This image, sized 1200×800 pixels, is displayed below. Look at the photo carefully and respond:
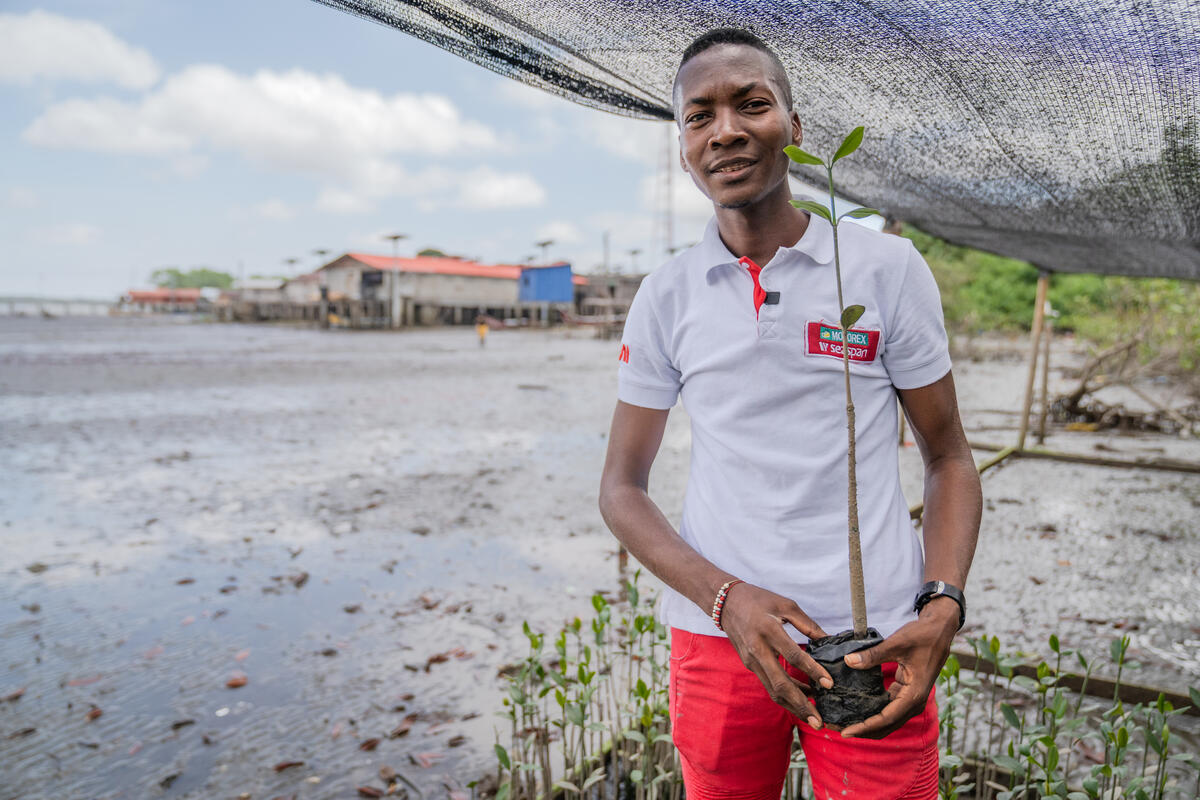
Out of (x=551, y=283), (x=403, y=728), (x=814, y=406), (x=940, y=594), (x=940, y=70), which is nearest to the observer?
(x=940, y=594)

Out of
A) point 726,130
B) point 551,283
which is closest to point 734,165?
point 726,130

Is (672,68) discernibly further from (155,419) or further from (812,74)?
(155,419)

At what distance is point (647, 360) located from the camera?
5.10 ft

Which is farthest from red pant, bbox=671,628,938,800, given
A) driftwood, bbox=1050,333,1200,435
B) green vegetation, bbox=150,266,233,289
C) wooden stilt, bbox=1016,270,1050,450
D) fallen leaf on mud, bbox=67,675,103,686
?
green vegetation, bbox=150,266,233,289

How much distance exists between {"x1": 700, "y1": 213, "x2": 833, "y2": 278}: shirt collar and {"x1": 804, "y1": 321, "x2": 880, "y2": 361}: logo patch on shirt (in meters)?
0.14

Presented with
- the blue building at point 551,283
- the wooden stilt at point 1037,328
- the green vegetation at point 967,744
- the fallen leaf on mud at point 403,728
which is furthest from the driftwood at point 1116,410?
the blue building at point 551,283

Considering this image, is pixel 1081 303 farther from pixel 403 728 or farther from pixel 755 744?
pixel 755 744

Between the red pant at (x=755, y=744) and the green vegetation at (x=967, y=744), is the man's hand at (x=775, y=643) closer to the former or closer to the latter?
the red pant at (x=755, y=744)

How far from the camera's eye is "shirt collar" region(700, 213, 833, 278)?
1.42 meters

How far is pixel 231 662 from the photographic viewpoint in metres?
4.10

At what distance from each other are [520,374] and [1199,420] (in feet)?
44.5

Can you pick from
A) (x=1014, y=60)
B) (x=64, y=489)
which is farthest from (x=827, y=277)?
(x=64, y=489)

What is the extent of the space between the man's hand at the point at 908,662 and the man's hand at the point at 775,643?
0.06 metres

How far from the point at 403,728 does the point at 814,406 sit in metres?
2.90
